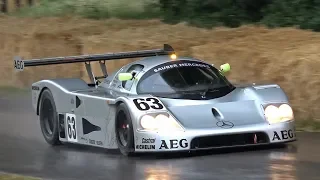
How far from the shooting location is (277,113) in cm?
1129

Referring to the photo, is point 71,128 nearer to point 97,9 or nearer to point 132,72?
point 132,72

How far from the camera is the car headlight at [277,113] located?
36.8 ft

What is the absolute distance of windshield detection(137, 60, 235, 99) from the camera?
38.3 ft

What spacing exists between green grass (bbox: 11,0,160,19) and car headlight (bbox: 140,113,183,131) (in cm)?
1360

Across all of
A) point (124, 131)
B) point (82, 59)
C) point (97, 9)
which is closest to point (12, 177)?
point (124, 131)

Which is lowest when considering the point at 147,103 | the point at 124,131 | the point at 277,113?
the point at 124,131

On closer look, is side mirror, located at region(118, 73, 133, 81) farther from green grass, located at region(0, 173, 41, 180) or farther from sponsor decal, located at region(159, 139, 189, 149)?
green grass, located at region(0, 173, 41, 180)

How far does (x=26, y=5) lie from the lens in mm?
30188

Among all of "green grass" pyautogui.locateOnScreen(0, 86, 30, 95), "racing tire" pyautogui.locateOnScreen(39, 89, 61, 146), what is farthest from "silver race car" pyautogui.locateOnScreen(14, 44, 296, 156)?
"green grass" pyautogui.locateOnScreen(0, 86, 30, 95)

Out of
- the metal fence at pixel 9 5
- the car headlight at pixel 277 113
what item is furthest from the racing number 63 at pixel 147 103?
the metal fence at pixel 9 5

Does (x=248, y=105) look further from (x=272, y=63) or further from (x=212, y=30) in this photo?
(x=212, y=30)

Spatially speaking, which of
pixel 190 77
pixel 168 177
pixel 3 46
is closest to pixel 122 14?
pixel 3 46

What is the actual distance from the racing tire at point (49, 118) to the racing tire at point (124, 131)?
6.52 ft

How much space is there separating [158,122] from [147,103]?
31 centimetres
